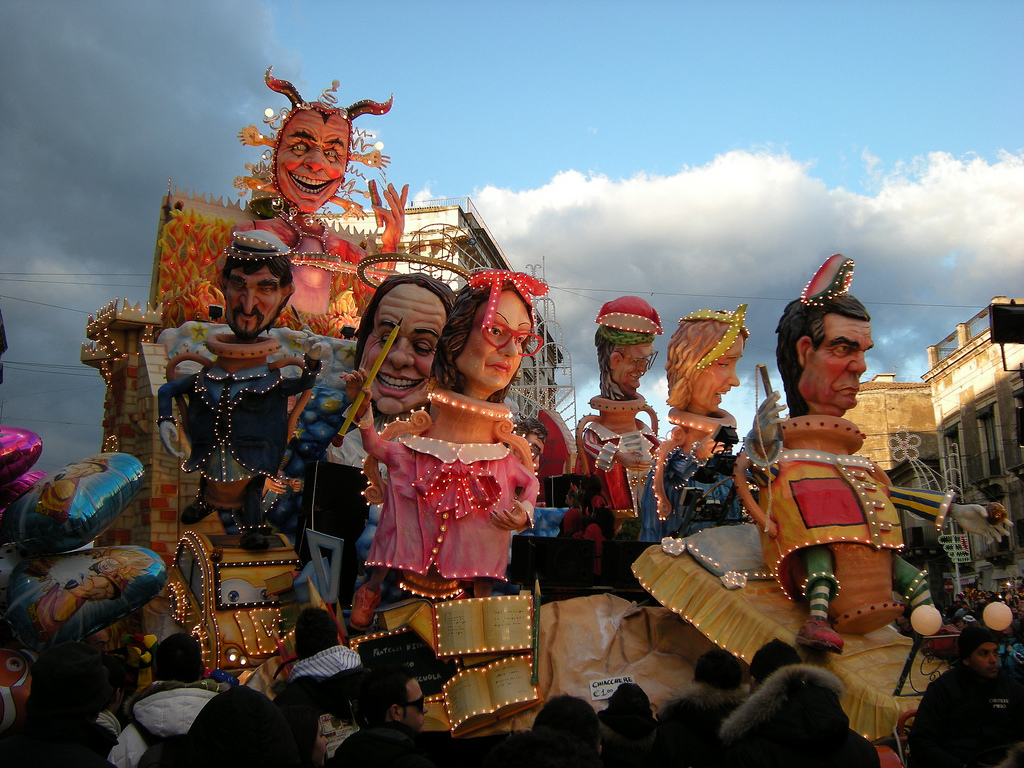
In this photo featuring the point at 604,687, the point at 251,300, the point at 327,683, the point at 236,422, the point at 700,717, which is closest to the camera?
the point at 700,717


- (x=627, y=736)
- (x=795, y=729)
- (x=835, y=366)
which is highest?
(x=835, y=366)

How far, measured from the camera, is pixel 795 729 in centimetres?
246

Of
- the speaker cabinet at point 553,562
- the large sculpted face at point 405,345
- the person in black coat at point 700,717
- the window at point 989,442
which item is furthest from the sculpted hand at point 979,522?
the window at point 989,442

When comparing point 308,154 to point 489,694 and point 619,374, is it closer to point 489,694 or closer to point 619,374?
point 619,374

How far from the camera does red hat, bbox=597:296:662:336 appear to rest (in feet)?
28.9

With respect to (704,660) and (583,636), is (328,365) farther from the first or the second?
(704,660)

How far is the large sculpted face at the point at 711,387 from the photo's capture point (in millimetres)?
7598

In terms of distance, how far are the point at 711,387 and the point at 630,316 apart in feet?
4.79

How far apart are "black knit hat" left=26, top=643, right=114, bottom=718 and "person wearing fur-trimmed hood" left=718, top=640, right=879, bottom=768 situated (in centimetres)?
170

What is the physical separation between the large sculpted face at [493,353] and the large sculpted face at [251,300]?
9.70 ft

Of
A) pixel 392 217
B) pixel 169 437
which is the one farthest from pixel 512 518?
pixel 392 217

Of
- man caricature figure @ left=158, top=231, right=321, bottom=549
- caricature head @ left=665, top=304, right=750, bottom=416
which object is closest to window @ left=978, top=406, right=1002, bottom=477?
caricature head @ left=665, top=304, right=750, bottom=416

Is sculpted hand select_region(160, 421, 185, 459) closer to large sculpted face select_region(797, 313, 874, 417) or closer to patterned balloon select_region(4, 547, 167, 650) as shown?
patterned balloon select_region(4, 547, 167, 650)

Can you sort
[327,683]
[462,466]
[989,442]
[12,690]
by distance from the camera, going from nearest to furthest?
1. [327,683]
2. [12,690]
3. [462,466]
4. [989,442]
